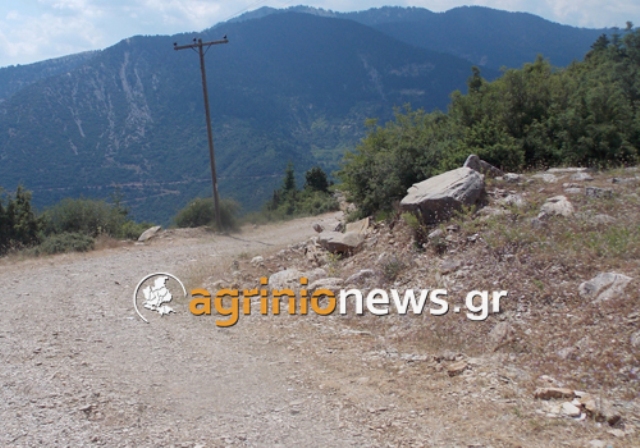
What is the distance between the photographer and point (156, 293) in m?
8.80

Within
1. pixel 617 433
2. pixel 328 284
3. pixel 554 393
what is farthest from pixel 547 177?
pixel 617 433

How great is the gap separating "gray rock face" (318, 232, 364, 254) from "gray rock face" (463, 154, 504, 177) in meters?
2.33

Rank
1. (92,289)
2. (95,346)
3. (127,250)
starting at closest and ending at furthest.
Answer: (95,346) → (92,289) → (127,250)

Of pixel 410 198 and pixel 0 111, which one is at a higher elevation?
pixel 0 111

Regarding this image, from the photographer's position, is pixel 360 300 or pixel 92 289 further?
pixel 92 289

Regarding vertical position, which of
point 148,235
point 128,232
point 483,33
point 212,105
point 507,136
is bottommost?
point 128,232

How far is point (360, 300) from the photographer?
22.8 feet

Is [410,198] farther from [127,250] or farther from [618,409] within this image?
[127,250]

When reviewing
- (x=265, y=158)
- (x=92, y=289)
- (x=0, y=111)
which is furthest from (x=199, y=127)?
(x=92, y=289)

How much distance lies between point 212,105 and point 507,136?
55.9 m

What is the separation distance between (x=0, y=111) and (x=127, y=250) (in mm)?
52235

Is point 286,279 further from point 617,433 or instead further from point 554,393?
point 617,433

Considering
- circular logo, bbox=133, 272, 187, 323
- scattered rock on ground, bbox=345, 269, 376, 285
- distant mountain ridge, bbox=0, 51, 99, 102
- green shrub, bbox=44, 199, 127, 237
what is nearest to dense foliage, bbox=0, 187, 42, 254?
green shrub, bbox=44, 199, 127, 237

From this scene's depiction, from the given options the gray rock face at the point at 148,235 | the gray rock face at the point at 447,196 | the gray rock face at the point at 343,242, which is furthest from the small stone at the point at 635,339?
the gray rock face at the point at 148,235
